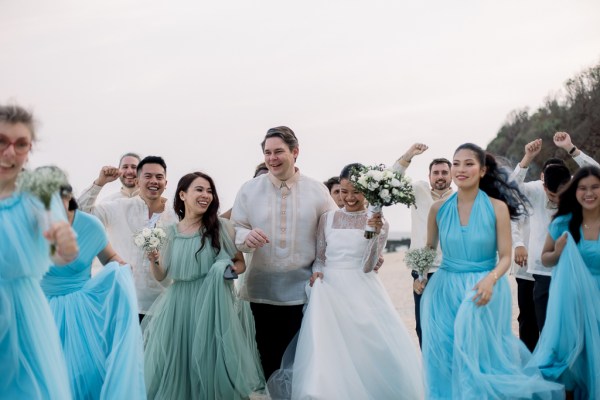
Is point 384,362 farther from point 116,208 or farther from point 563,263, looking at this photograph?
point 116,208

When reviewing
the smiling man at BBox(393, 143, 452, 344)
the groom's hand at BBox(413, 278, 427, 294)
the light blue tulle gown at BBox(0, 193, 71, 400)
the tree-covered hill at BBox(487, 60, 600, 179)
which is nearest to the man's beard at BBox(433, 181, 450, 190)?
the smiling man at BBox(393, 143, 452, 344)

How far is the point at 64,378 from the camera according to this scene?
16.1 ft

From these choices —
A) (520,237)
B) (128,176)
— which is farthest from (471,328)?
(128,176)

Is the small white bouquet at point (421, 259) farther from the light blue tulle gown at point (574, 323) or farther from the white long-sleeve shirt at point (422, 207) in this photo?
the white long-sleeve shirt at point (422, 207)

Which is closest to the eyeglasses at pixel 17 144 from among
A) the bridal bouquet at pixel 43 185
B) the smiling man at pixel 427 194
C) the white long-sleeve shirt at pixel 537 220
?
the bridal bouquet at pixel 43 185

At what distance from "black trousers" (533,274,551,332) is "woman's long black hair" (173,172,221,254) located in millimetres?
4168

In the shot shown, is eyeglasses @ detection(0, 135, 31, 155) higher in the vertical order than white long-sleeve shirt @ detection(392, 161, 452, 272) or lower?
higher

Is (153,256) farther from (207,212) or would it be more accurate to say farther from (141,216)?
(141,216)

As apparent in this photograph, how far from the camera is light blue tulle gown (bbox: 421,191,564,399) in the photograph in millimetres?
6770

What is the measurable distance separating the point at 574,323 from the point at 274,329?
11.0 feet

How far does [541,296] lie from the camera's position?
30.4 feet

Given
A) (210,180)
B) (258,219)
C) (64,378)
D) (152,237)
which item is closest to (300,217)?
(258,219)

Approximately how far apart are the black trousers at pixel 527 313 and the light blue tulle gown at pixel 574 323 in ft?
7.92

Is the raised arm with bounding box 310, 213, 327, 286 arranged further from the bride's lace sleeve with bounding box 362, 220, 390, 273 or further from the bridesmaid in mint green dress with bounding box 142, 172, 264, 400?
the bridesmaid in mint green dress with bounding box 142, 172, 264, 400
